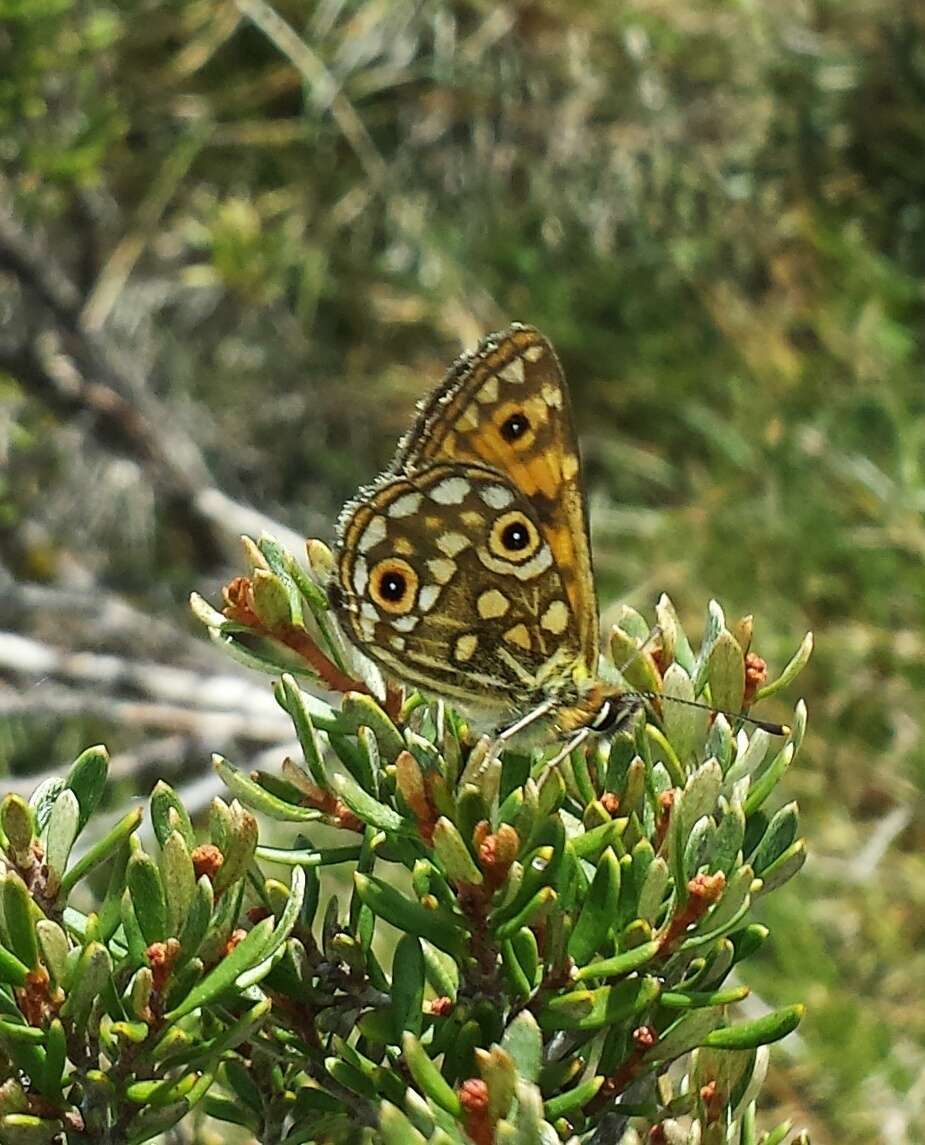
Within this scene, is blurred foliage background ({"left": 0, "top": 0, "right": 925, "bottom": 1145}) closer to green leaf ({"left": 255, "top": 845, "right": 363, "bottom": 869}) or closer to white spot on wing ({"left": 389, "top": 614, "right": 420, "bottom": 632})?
white spot on wing ({"left": 389, "top": 614, "right": 420, "bottom": 632})

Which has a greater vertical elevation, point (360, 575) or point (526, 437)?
point (526, 437)

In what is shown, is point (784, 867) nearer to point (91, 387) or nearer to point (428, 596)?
point (428, 596)

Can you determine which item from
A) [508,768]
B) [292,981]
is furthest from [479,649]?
[292,981]

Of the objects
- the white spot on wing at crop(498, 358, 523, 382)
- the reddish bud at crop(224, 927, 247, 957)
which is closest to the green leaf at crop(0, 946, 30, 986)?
the reddish bud at crop(224, 927, 247, 957)

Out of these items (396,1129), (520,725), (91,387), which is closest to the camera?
(396,1129)

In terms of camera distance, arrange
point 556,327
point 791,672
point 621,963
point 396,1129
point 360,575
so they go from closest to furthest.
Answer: point 396,1129 → point 621,963 → point 791,672 → point 360,575 → point 556,327

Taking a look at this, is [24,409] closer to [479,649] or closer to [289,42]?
[289,42]

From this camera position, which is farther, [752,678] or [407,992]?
[752,678]

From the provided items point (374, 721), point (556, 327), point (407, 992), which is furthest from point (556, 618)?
point (556, 327)
